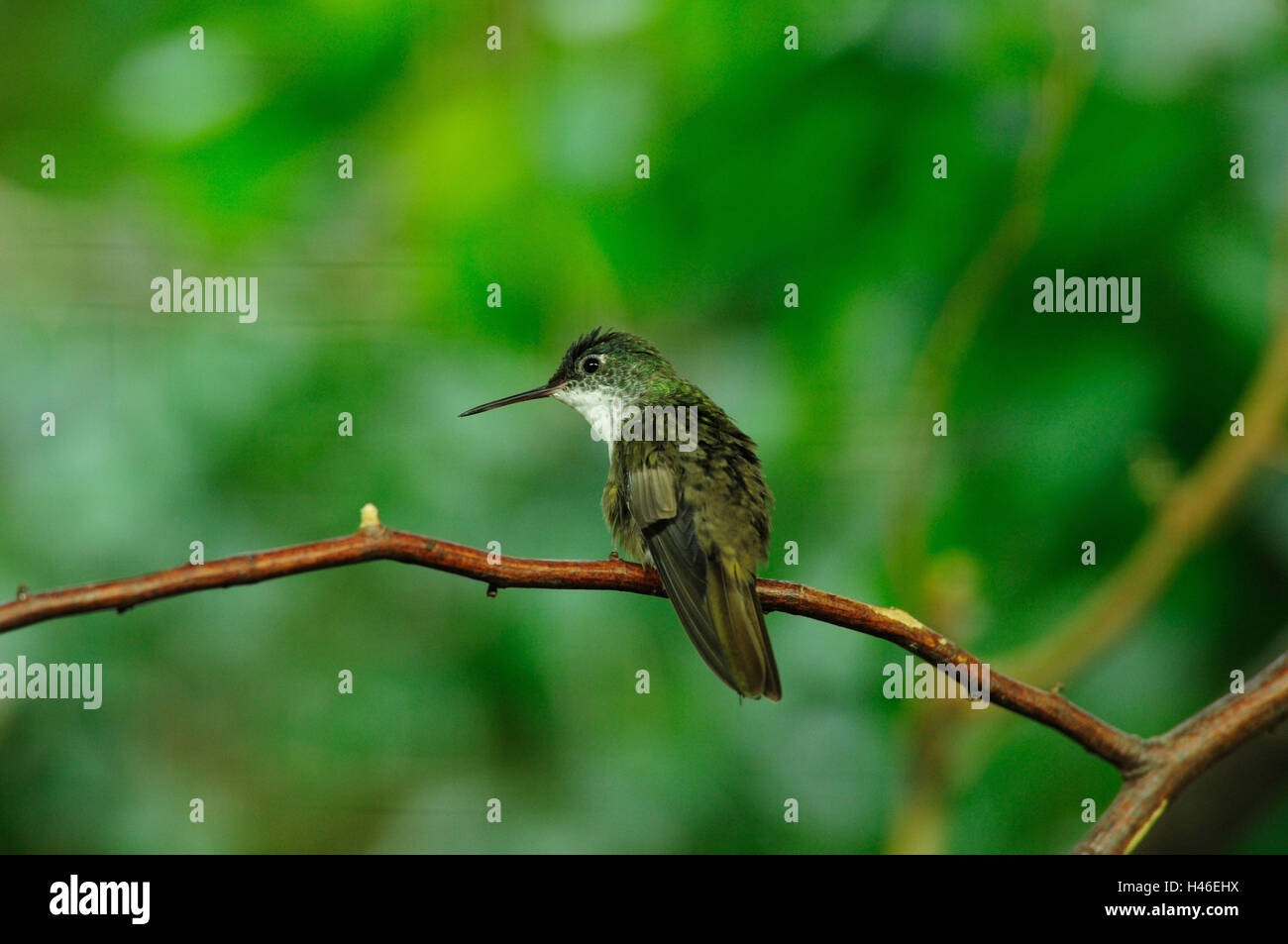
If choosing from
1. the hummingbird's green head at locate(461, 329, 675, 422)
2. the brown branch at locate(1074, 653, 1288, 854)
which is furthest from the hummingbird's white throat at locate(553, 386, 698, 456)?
the brown branch at locate(1074, 653, 1288, 854)

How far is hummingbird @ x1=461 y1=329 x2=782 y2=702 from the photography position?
7.18ft

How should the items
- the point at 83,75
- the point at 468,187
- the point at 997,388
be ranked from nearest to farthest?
the point at 997,388
the point at 468,187
the point at 83,75

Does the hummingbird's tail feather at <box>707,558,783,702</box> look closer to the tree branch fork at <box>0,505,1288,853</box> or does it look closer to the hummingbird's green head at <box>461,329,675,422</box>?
the tree branch fork at <box>0,505,1288,853</box>

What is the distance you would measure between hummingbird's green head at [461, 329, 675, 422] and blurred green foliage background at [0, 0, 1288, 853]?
11 cm

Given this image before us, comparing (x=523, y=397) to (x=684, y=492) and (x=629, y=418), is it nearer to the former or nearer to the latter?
(x=629, y=418)

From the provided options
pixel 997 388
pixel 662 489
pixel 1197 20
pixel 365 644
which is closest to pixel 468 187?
pixel 662 489

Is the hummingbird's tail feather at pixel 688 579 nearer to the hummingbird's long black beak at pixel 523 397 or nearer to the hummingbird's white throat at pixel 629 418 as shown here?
the hummingbird's white throat at pixel 629 418

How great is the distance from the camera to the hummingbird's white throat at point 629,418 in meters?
2.90

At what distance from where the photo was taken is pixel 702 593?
7.52ft

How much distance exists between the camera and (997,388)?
8.55ft

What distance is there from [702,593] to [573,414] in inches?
75.2

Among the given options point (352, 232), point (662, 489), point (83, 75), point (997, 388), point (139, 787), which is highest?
point (83, 75)

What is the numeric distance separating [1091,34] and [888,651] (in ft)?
5.55

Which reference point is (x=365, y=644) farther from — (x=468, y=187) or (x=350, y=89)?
(x=350, y=89)
